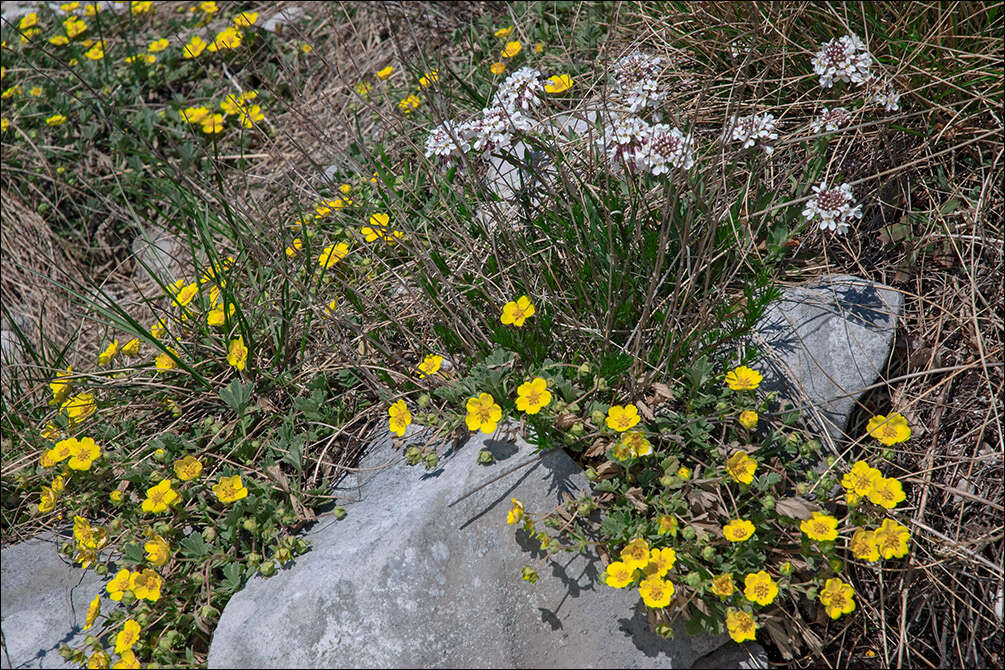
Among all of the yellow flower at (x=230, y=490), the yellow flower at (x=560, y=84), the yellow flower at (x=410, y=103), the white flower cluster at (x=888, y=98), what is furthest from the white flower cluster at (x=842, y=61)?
the yellow flower at (x=230, y=490)

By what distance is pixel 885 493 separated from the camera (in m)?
2.20

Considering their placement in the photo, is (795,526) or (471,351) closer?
(795,526)

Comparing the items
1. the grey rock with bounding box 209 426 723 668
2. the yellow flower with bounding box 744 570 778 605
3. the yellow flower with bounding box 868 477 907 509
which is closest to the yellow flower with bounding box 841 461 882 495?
the yellow flower with bounding box 868 477 907 509

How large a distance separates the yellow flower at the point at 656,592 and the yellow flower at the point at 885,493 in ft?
2.15

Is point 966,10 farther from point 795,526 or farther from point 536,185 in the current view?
point 795,526

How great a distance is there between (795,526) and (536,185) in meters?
1.50

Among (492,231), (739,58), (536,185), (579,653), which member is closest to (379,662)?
(579,653)

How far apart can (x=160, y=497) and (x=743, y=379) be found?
184 cm

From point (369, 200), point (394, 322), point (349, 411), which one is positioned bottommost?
point (349, 411)

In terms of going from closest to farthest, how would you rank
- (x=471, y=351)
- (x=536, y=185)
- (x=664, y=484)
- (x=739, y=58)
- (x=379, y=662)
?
(x=379, y=662) < (x=664, y=484) < (x=471, y=351) < (x=536, y=185) < (x=739, y=58)

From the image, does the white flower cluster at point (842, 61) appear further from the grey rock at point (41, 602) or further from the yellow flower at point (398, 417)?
the grey rock at point (41, 602)

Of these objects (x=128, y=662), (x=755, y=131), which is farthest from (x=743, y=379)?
(x=128, y=662)

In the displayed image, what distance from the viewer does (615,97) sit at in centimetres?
345

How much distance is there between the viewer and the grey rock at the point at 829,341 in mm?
2580
